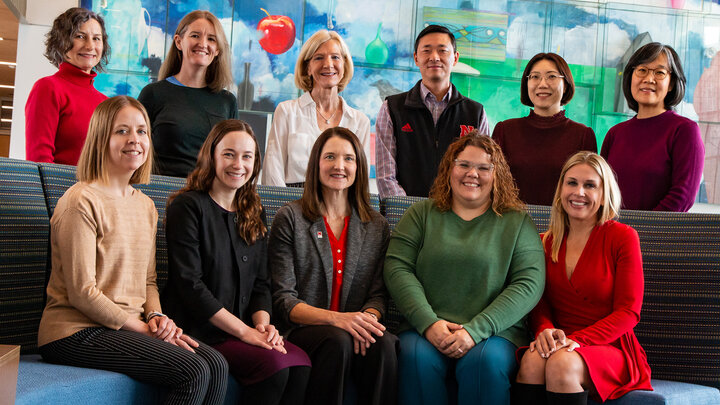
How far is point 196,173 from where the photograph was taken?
2.26m

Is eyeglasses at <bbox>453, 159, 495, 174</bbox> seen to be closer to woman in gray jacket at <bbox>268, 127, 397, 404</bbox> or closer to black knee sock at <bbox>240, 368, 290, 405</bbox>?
woman in gray jacket at <bbox>268, 127, 397, 404</bbox>

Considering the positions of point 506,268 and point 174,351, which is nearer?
point 174,351

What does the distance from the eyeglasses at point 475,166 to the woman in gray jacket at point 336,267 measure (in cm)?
37

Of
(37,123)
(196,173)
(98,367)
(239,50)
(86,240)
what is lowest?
(98,367)

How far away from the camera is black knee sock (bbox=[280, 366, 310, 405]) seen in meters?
2.00

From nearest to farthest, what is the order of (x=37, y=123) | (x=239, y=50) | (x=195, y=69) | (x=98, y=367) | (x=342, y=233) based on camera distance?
(x=98, y=367) → (x=342, y=233) → (x=37, y=123) → (x=195, y=69) → (x=239, y=50)

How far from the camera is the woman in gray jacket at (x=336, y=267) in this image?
2.09 meters

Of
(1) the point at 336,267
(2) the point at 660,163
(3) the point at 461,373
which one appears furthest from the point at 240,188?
(2) the point at 660,163

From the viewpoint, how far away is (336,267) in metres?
2.36

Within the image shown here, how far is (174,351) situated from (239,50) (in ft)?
11.0

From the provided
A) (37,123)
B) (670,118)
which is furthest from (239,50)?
(670,118)

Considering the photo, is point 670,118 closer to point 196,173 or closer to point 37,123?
point 196,173

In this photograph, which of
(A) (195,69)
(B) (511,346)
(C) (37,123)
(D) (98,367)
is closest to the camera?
(D) (98,367)

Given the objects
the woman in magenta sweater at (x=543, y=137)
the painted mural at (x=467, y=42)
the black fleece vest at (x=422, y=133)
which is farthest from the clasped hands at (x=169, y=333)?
the painted mural at (x=467, y=42)
